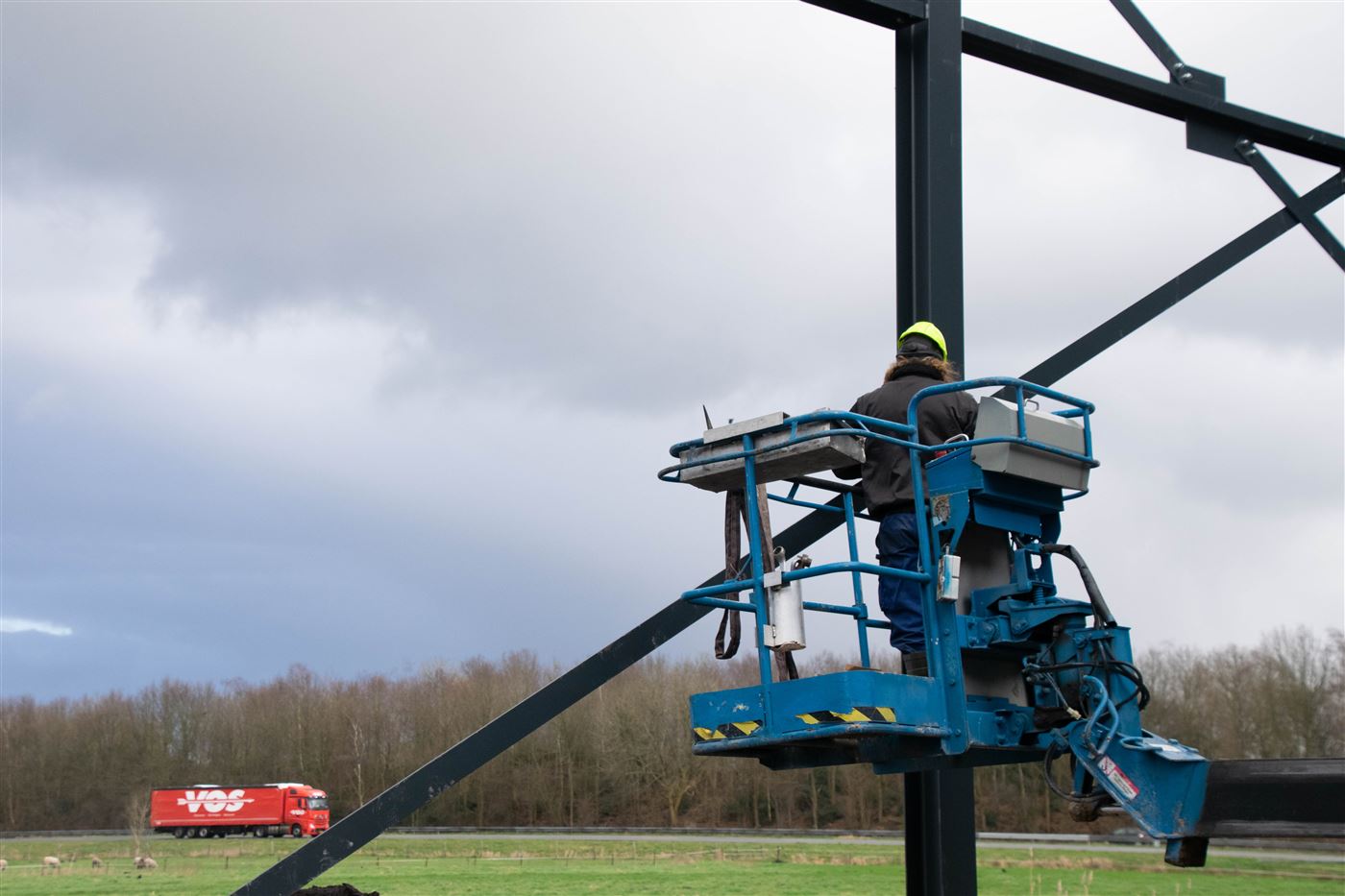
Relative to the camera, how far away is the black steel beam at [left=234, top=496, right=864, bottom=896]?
7.11m

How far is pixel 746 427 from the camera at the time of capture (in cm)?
588

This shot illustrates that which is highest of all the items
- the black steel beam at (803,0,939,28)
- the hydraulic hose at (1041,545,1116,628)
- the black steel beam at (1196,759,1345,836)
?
the black steel beam at (803,0,939,28)

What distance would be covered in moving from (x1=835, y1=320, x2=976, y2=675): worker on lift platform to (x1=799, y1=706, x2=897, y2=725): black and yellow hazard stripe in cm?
68

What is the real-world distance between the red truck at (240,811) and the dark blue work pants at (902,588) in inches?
1834

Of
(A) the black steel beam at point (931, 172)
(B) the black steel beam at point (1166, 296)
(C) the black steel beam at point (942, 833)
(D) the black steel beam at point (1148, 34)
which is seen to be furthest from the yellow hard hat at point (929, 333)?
(D) the black steel beam at point (1148, 34)

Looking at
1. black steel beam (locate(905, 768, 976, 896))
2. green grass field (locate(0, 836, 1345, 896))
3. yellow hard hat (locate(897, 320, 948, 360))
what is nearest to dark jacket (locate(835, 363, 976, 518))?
yellow hard hat (locate(897, 320, 948, 360))

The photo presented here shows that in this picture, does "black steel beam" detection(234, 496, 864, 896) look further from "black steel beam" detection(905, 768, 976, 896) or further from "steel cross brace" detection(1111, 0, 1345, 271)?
"steel cross brace" detection(1111, 0, 1345, 271)

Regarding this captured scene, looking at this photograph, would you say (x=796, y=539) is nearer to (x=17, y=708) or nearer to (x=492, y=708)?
(x=492, y=708)

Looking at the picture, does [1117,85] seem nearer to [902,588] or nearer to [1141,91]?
[1141,91]

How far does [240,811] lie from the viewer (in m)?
51.7

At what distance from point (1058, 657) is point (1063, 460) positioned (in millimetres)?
980

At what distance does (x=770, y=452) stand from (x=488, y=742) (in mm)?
2814

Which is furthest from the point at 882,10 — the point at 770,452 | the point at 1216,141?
the point at 770,452

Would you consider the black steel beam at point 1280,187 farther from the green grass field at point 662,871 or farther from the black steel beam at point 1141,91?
the green grass field at point 662,871
